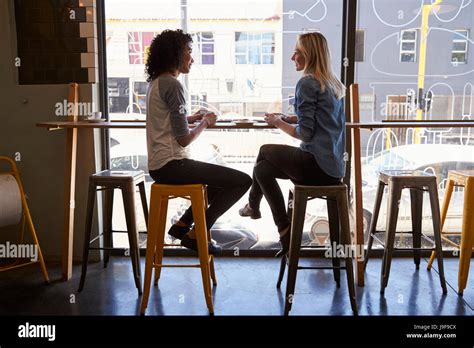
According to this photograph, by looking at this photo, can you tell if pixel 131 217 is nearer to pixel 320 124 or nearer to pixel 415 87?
pixel 320 124

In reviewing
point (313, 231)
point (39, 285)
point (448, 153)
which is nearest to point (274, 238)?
point (313, 231)

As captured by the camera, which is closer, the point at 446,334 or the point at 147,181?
the point at 446,334

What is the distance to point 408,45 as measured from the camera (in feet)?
10.8

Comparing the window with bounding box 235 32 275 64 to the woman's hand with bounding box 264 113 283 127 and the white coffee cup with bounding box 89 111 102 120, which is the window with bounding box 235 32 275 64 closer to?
the woman's hand with bounding box 264 113 283 127

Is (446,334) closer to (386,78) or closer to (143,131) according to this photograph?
(386,78)

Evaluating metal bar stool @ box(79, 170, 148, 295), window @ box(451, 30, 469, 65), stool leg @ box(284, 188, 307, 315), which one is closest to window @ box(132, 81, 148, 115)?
metal bar stool @ box(79, 170, 148, 295)

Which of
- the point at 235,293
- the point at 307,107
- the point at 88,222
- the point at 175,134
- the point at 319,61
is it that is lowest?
the point at 235,293

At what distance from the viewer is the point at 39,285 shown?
10.2 feet

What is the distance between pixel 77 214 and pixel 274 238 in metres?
1.39

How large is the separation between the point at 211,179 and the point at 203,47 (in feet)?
3.68

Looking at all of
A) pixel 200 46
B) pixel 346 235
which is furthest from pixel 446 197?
pixel 200 46

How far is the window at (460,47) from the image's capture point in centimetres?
328

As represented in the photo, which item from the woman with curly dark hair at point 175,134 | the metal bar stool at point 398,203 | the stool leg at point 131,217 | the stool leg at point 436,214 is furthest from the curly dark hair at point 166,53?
the stool leg at point 436,214

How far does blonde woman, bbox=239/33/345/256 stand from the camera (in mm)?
2629
